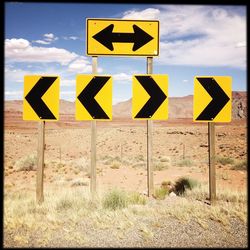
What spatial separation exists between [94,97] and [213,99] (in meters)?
2.41

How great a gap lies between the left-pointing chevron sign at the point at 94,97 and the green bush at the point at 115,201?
5.07 feet

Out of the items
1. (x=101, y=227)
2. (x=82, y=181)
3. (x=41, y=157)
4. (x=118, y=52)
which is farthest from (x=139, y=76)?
(x=82, y=181)

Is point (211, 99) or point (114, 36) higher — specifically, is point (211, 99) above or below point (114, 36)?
below

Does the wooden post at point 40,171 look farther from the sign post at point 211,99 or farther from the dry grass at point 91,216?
the sign post at point 211,99

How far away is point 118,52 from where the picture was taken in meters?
6.50

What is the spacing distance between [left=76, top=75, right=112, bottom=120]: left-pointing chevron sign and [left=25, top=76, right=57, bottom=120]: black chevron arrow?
0.58m

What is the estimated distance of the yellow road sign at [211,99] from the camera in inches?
248

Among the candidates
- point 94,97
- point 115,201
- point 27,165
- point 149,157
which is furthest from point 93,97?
point 27,165

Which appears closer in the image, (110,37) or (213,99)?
(213,99)

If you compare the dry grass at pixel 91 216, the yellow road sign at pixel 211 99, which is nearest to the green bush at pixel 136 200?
the dry grass at pixel 91 216

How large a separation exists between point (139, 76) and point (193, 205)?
2756 mm

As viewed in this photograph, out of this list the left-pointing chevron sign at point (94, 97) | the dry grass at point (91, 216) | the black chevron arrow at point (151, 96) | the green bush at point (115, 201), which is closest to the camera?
the dry grass at point (91, 216)

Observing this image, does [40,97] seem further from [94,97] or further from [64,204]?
[64,204]

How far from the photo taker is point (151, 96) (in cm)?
645
